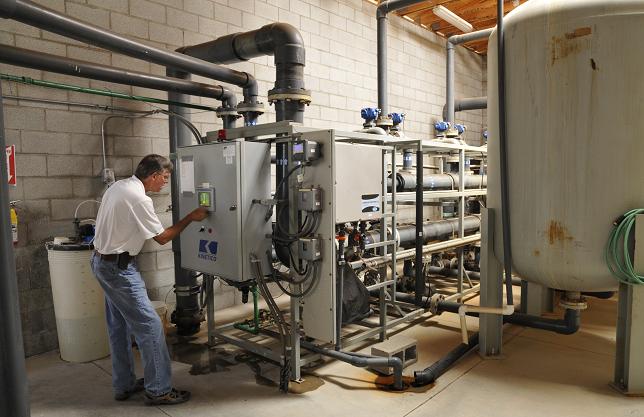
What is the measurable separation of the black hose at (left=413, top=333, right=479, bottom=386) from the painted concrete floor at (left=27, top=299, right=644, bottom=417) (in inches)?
1.8

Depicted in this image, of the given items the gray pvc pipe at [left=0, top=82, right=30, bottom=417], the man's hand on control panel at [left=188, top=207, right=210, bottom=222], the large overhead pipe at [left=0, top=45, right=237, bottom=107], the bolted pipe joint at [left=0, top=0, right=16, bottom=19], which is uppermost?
the bolted pipe joint at [left=0, top=0, right=16, bottom=19]

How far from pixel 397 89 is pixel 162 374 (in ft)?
16.6

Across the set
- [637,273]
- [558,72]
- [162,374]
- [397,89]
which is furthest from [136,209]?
[397,89]

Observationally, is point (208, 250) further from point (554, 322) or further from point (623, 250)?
point (554, 322)

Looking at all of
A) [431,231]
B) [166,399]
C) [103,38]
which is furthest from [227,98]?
[166,399]

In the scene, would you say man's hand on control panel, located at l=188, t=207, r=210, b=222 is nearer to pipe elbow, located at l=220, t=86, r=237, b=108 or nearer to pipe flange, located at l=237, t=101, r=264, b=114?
pipe flange, located at l=237, t=101, r=264, b=114

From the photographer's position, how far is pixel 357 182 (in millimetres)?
2799

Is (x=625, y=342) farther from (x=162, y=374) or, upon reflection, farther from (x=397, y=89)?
(x=397, y=89)

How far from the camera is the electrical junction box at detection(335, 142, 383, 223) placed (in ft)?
8.75

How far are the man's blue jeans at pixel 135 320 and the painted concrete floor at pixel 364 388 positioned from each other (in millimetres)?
169

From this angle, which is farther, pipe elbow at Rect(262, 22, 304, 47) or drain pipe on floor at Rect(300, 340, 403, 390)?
pipe elbow at Rect(262, 22, 304, 47)

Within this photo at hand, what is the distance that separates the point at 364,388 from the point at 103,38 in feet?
8.25

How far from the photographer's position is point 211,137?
3240mm

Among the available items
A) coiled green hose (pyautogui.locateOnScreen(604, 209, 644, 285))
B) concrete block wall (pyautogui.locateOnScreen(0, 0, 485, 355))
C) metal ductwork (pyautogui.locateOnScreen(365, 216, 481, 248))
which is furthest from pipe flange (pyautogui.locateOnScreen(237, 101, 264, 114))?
coiled green hose (pyautogui.locateOnScreen(604, 209, 644, 285))
